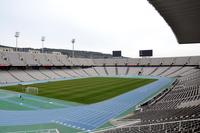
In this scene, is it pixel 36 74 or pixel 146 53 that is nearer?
pixel 36 74

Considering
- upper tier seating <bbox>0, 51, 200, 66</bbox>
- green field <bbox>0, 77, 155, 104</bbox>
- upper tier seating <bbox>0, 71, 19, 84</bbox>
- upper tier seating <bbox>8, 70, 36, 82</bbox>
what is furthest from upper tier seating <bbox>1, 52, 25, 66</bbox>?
green field <bbox>0, 77, 155, 104</bbox>

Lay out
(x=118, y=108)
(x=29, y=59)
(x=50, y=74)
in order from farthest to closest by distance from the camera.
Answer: (x=29, y=59) < (x=50, y=74) < (x=118, y=108)

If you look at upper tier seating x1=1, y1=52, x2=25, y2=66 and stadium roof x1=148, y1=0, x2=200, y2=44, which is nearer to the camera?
stadium roof x1=148, y1=0, x2=200, y2=44

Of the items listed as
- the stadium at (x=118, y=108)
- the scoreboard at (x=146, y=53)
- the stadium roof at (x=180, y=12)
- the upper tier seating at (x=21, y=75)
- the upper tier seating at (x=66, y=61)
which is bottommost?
the stadium at (x=118, y=108)

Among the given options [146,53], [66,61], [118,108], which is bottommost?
[118,108]

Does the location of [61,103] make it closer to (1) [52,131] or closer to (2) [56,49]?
(1) [52,131]

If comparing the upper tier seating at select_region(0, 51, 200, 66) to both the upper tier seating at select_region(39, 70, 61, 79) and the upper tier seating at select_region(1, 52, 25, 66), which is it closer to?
the upper tier seating at select_region(1, 52, 25, 66)

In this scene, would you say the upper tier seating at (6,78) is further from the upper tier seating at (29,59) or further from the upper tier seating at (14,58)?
the upper tier seating at (29,59)

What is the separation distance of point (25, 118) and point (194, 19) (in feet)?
51.9

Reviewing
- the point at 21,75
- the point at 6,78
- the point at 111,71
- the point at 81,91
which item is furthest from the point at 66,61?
the point at 81,91

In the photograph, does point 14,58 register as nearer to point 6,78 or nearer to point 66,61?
point 6,78

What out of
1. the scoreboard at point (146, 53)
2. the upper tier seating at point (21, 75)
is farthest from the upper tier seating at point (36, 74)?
the scoreboard at point (146, 53)

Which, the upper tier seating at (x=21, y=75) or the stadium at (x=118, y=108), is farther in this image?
the upper tier seating at (x=21, y=75)

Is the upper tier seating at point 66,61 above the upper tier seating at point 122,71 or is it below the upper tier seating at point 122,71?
above
